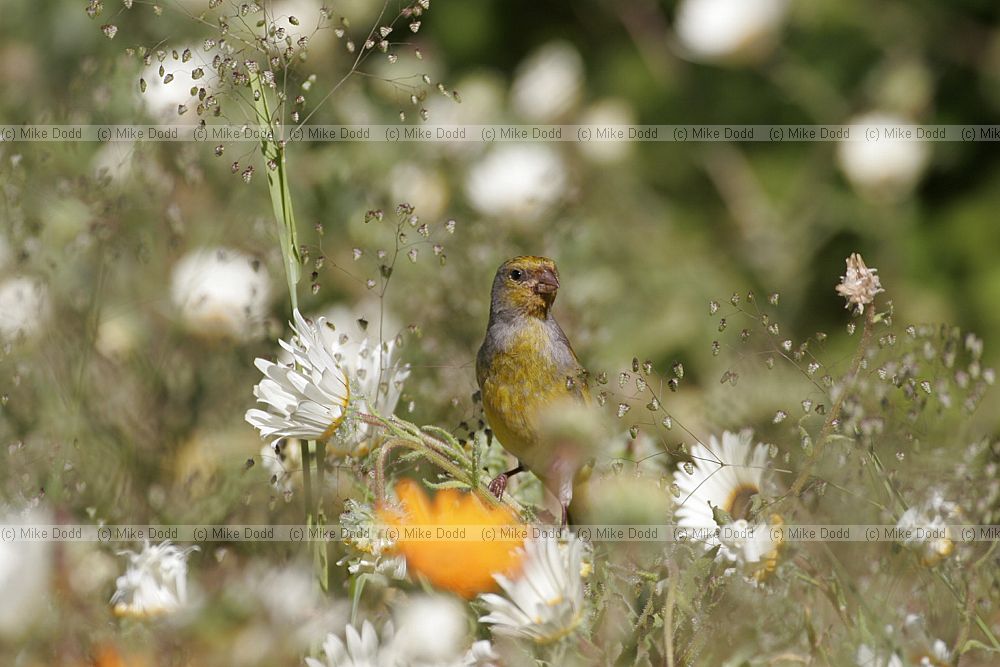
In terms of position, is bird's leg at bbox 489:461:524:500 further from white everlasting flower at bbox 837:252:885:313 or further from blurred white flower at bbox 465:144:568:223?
blurred white flower at bbox 465:144:568:223

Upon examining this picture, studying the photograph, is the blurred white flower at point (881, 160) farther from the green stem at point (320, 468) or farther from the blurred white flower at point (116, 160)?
the green stem at point (320, 468)

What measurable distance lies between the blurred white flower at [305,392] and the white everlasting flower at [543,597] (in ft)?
0.41

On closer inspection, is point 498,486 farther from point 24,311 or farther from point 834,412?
point 24,311

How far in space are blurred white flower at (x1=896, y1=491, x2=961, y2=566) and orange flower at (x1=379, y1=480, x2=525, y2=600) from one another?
191 mm

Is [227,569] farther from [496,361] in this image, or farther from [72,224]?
[72,224]

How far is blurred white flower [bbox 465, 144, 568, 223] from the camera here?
1392 millimetres

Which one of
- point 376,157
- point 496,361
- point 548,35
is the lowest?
point 496,361

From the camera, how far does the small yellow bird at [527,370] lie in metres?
0.72

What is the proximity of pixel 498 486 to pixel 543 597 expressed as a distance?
0.13m

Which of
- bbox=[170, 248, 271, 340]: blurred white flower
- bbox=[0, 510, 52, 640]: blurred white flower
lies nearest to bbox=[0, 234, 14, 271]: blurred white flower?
bbox=[170, 248, 271, 340]: blurred white flower

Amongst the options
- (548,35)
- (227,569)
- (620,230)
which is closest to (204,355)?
(227,569)

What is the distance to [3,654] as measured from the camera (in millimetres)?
654

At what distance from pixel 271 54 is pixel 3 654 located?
0.35 metres

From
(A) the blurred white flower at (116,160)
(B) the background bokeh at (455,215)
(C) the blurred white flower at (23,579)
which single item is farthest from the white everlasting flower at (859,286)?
(A) the blurred white flower at (116,160)
